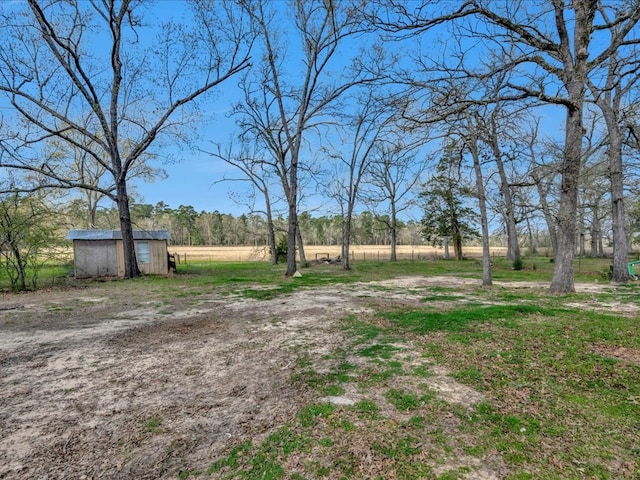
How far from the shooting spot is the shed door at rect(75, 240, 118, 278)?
53.8ft

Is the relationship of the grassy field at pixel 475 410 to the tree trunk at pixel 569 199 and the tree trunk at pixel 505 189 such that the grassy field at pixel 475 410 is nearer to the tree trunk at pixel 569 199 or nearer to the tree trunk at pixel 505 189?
the tree trunk at pixel 569 199

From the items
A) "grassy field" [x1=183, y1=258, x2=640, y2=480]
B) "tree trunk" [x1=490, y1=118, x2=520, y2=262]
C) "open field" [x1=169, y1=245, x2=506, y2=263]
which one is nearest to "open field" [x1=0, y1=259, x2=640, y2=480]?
"grassy field" [x1=183, y1=258, x2=640, y2=480]

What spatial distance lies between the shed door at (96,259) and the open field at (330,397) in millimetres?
11743

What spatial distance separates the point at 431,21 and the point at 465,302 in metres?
5.99

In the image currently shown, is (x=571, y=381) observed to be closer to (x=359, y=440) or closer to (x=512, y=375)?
(x=512, y=375)

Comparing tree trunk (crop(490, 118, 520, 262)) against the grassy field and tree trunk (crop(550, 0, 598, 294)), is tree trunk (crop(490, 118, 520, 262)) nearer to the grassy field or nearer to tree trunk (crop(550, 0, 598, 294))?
tree trunk (crop(550, 0, 598, 294))

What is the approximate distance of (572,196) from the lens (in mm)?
8016

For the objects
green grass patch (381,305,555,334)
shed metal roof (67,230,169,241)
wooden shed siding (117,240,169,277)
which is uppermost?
shed metal roof (67,230,169,241)

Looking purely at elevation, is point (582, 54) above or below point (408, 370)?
above

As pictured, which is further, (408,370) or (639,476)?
(408,370)

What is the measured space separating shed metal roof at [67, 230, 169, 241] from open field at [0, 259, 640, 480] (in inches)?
461

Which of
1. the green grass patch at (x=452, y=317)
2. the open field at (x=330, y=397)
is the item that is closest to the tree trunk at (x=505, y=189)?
the green grass patch at (x=452, y=317)

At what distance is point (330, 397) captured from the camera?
10.4 feet

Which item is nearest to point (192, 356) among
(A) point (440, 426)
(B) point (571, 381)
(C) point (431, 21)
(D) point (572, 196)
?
(A) point (440, 426)
